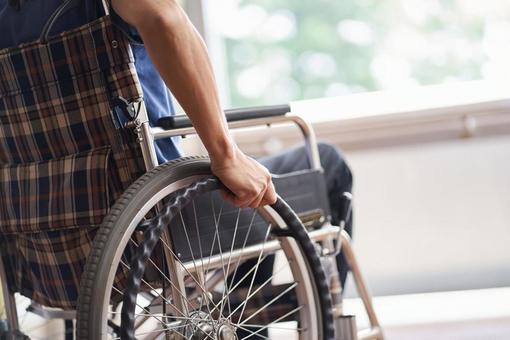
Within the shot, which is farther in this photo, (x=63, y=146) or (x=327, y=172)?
(x=327, y=172)

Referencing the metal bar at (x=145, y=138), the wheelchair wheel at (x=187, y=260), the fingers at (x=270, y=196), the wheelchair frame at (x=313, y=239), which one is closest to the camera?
the wheelchair wheel at (x=187, y=260)

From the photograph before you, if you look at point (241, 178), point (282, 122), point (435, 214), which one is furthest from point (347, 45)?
point (241, 178)

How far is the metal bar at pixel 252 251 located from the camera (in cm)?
135

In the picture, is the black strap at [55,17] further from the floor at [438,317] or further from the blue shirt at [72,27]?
the floor at [438,317]

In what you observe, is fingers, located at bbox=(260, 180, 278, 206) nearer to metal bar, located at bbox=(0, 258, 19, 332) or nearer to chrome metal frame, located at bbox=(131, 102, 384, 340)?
chrome metal frame, located at bbox=(131, 102, 384, 340)

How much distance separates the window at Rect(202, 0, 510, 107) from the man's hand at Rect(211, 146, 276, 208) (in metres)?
1.87

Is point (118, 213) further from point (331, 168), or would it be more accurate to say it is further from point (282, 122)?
point (331, 168)

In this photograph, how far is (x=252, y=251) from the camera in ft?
4.91

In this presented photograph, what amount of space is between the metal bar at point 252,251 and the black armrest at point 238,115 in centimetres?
24

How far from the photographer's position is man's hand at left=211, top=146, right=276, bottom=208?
4.34 ft

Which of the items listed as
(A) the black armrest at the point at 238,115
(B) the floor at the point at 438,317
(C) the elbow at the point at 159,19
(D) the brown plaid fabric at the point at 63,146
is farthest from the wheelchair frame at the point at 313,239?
(B) the floor at the point at 438,317

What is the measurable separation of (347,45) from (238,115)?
164cm

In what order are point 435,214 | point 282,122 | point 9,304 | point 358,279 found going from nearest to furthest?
point 9,304 < point 282,122 < point 358,279 < point 435,214

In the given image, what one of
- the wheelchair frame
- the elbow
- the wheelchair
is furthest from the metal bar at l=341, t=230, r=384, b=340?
the elbow
